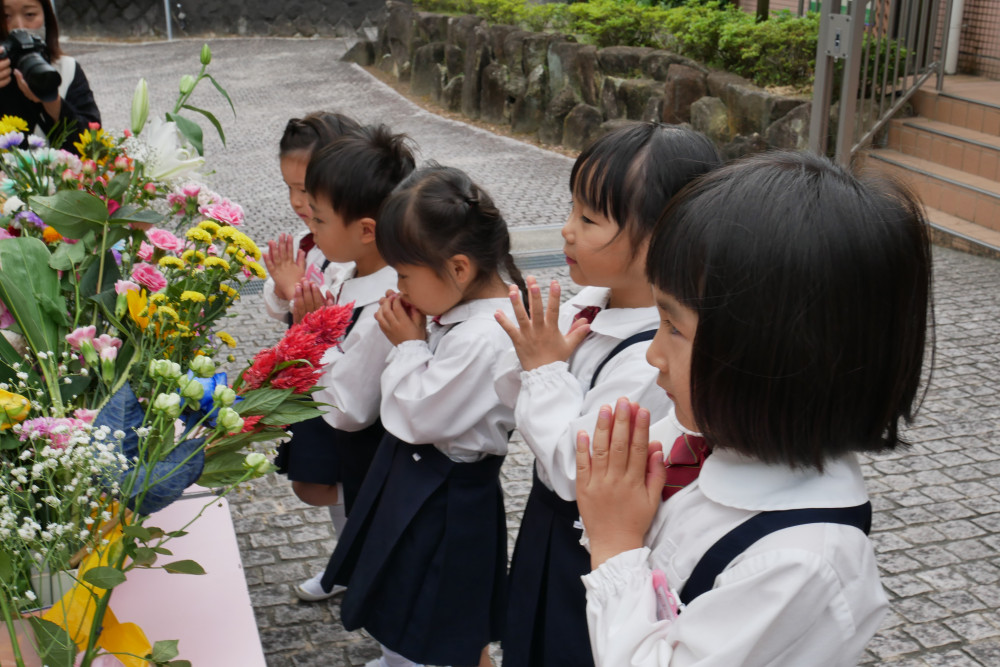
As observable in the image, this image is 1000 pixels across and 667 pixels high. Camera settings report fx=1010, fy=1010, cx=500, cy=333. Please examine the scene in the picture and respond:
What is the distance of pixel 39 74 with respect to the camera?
Result: 2.89m

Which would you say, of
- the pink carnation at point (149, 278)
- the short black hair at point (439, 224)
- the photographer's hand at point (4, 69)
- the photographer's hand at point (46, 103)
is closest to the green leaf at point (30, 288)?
the pink carnation at point (149, 278)

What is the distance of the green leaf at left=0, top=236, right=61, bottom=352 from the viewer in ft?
4.79

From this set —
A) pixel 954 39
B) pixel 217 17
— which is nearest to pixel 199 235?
pixel 954 39

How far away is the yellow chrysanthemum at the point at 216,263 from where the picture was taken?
1.58 metres

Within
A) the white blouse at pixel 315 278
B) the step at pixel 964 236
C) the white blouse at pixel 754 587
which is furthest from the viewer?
the step at pixel 964 236

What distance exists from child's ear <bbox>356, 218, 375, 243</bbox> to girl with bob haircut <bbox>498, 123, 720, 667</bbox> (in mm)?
762

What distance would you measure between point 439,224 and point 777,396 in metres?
1.12

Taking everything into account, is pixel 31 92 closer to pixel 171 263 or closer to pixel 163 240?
pixel 163 240

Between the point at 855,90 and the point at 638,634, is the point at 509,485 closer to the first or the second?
the point at 638,634

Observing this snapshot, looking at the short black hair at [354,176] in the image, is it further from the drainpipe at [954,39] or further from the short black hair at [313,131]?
the drainpipe at [954,39]

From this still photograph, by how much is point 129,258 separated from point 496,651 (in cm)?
144

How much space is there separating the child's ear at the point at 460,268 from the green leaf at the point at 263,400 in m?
0.81

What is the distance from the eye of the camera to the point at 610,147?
5.97 ft

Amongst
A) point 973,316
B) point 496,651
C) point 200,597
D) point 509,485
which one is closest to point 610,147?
point 200,597
